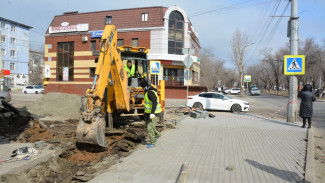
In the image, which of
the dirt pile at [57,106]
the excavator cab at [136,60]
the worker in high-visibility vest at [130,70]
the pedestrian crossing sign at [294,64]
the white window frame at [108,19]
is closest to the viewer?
the worker in high-visibility vest at [130,70]

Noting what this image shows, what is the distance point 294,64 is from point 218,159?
8.28 meters

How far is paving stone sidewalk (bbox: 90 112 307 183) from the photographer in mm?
4598

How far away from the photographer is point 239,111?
16.8 m

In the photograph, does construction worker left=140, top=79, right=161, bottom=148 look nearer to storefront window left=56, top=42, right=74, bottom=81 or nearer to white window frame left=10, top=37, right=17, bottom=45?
storefront window left=56, top=42, right=74, bottom=81

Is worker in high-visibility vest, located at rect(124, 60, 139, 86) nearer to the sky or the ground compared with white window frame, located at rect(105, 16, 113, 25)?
nearer to the ground

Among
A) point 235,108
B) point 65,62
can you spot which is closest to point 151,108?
point 235,108

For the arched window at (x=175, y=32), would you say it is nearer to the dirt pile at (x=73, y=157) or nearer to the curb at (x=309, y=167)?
the dirt pile at (x=73, y=157)

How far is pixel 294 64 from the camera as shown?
38.1ft

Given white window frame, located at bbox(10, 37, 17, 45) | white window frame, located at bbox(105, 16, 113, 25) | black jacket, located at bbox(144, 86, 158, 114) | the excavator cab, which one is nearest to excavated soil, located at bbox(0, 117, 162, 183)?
black jacket, located at bbox(144, 86, 158, 114)

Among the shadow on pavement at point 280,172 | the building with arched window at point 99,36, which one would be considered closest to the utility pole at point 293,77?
the shadow on pavement at point 280,172

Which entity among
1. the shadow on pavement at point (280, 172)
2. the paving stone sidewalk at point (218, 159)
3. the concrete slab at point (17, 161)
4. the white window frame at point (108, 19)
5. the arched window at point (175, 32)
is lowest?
the shadow on pavement at point (280, 172)

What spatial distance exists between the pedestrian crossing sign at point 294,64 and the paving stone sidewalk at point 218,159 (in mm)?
3892

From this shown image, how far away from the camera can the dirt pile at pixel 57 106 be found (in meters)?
12.8

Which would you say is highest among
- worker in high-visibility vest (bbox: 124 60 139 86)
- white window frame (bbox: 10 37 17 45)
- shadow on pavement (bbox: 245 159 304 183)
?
white window frame (bbox: 10 37 17 45)
